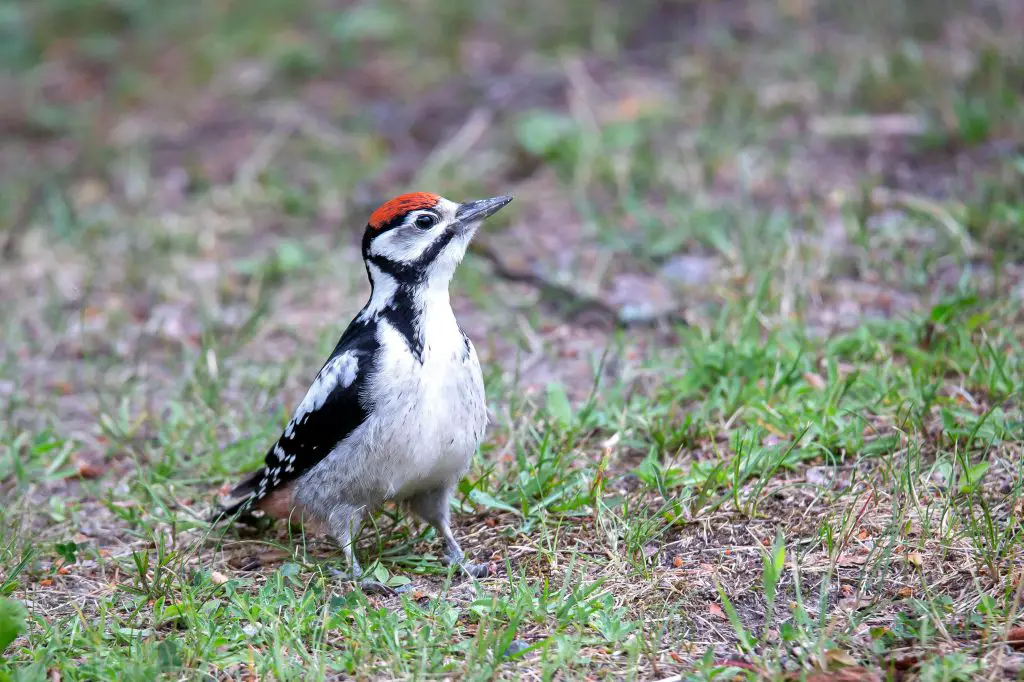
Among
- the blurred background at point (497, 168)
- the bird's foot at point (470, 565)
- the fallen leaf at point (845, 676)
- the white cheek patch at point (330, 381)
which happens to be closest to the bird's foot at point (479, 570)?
the bird's foot at point (470, 565)

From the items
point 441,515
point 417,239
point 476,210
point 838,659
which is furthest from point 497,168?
point 838,659

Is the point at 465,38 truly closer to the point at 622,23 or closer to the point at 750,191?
the point at 622,23

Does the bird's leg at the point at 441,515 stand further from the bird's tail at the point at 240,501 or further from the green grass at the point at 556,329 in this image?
the bird's tail at the point at 240,501

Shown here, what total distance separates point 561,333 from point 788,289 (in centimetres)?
110

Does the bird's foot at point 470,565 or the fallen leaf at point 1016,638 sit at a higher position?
the bird's foot at point 470,565

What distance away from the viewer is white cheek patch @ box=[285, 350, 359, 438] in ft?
12.8

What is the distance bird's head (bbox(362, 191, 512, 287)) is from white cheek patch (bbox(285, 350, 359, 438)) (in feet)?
1.15

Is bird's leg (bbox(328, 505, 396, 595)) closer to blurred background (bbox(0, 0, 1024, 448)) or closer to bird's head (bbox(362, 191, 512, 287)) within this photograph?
bird's head (bbox(362, 191, 512, 287))

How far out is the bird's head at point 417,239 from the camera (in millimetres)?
4059

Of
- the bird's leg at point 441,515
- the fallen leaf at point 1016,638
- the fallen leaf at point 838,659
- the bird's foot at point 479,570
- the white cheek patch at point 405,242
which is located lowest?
the fallen leaf at point 1016,638

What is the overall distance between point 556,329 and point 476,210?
1570 millimetres

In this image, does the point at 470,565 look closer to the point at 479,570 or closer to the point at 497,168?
the point at 479,570

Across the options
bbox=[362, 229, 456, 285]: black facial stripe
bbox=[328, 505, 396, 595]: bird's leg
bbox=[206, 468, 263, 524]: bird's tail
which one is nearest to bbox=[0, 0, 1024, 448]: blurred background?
bbox=[206, 468, 263, 524]: bird's tail

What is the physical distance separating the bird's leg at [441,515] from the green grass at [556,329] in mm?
100
